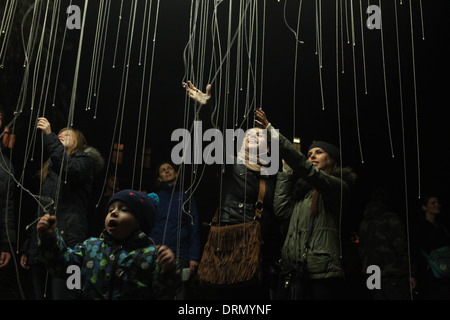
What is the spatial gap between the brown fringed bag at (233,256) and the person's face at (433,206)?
1251 millimetres

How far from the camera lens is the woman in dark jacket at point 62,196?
237 centimetres

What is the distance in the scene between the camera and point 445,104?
10.2 ft

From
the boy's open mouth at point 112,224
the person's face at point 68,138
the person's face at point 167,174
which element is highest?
the person's face at point 68,138

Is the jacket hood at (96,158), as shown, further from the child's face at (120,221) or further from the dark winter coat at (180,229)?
the child's face at (120,221)

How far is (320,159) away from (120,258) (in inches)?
46.9

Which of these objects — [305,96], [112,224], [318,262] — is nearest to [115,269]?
[112,224]

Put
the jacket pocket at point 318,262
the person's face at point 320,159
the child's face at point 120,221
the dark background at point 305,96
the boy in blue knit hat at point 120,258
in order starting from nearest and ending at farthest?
the boy in blue knit hat at point 120,258 < the child's face at point 120,221 < the jacket pocket at point 318,262 < the person's face at point 320,159 < the dark background at point 305,96

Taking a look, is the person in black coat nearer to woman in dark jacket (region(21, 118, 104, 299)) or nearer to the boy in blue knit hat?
woman in dark jacket (region(21, 118, 104, 299))

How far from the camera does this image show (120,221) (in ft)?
6.63

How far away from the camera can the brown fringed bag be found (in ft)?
7.45

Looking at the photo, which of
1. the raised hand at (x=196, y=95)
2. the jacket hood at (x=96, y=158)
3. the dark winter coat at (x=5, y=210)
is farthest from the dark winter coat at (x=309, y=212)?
the dark winter coat at (x=5, y=210)

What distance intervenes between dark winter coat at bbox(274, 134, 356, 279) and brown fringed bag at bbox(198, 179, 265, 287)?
17cm

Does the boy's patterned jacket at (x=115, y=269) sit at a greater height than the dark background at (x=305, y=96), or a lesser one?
lesser

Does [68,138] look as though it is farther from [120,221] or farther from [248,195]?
[248,195]
